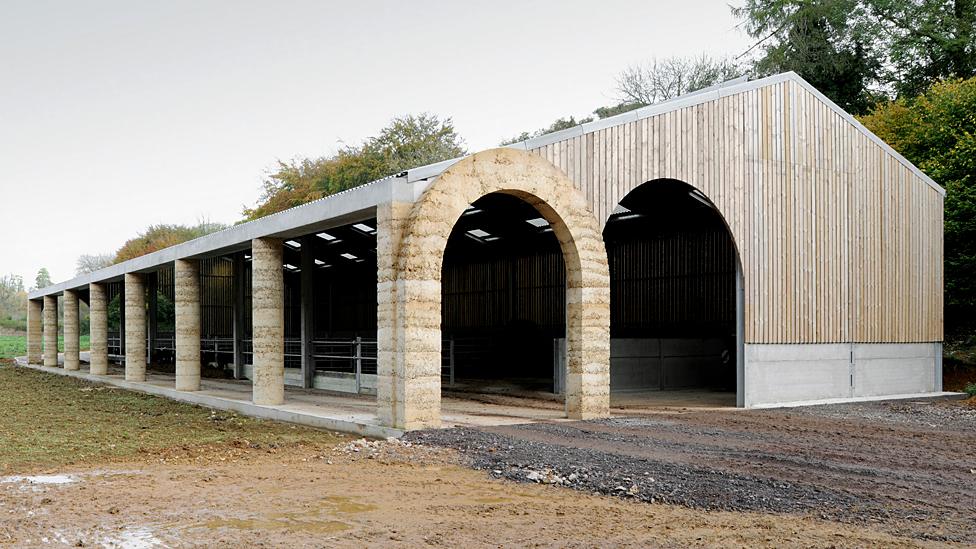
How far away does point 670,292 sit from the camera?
23.8 m

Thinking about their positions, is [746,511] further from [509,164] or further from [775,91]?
[775,91]

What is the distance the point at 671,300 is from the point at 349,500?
57.2 ft

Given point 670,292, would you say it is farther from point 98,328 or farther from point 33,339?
point 33,339

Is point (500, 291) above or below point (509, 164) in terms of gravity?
below

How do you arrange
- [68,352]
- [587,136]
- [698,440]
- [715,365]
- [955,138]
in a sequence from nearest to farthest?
[698,440], [587,136], [715,365], [955,138], [68,352]

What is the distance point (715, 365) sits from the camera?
21.5 metres

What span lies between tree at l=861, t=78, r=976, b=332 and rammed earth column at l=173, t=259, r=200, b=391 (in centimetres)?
2034

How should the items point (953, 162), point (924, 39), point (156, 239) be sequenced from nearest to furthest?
point (953, 162) → point (924, 39) → point (156, 239)

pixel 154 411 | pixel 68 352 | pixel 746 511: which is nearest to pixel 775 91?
Result: pixel 746 511

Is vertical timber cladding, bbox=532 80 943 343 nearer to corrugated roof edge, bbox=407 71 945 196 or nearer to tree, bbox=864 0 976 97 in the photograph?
corrugated roof edge, bbox=407 71 945 196

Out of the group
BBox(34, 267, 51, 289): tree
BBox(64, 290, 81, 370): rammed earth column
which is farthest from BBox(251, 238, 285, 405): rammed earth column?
BBox(34, 267, 51, 289): tree

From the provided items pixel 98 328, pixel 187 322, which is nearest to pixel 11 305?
pixel 98 328

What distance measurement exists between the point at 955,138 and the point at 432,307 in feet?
67.8

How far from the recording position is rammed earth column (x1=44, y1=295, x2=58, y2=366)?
32531 millimetres
